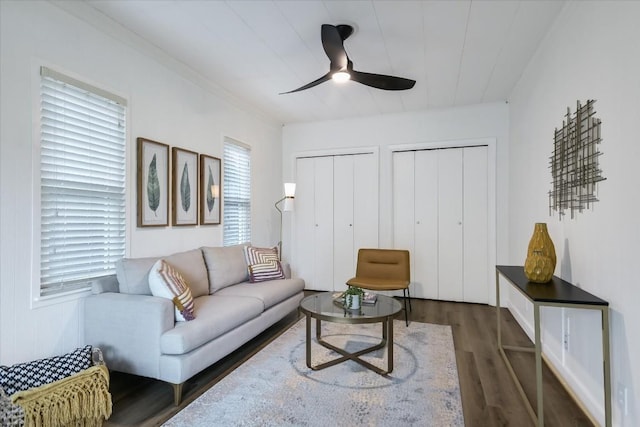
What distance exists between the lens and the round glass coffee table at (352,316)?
7.69 ft

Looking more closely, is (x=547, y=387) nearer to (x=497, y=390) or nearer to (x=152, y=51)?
(x=497, y=390)

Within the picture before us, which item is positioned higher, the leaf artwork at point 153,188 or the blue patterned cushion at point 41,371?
the leaf artwork at point 153,188

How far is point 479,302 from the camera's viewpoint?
4.32 m

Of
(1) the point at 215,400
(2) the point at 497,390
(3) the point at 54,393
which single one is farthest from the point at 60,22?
(2) the point at 497,390

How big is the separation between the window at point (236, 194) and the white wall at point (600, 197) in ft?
10.5

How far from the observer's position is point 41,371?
5.83 ft

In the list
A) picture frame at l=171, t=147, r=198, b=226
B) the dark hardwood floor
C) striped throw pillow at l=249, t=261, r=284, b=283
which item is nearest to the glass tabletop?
the dark hardwood floor

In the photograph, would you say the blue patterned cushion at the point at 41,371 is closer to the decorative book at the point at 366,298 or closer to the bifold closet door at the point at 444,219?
the decorative book at the point at 366,298

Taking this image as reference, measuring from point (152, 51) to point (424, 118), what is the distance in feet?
10.9

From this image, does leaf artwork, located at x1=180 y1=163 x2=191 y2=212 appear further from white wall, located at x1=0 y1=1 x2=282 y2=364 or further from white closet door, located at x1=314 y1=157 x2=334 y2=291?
white closet door, located at x1=314 y1=157 x2=334 y2=291

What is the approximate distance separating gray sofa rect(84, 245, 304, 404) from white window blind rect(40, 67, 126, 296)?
21cm

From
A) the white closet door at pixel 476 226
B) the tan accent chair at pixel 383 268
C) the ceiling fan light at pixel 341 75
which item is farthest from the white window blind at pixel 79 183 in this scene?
the white closet door at pixel 476 226

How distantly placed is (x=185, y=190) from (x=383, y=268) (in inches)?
94.0

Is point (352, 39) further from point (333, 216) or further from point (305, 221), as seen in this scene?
point (305, 221)
